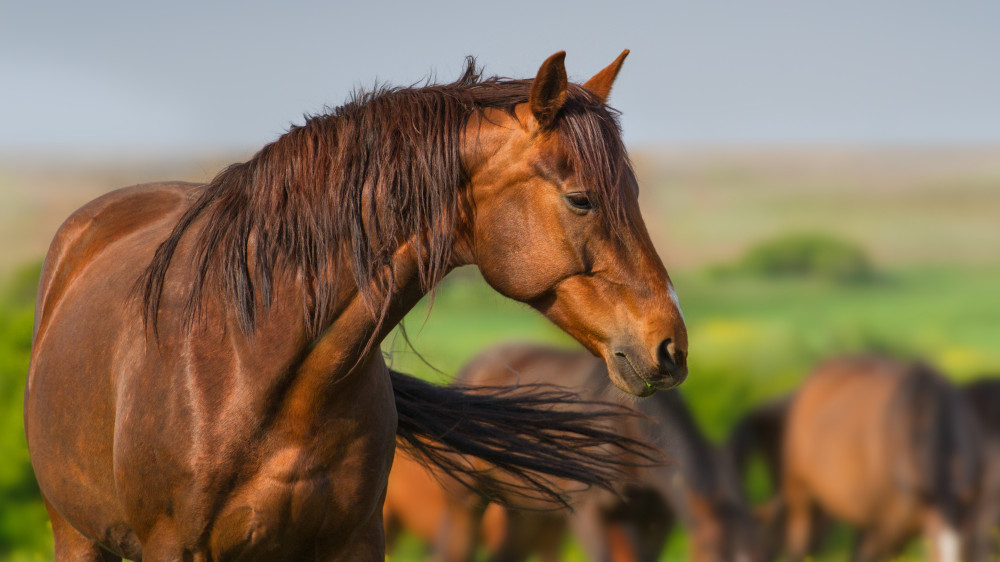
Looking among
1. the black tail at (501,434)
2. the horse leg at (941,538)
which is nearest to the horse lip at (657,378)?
the black tail at (501,434)

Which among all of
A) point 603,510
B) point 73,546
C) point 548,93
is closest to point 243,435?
point 548,93

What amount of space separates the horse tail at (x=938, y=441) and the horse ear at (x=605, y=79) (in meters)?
6.95

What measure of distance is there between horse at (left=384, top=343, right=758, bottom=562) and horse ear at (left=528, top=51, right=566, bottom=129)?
460 centimetres

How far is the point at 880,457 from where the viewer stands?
Result: 9234 mm

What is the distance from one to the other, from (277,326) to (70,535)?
150cm

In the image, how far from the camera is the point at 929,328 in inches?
501

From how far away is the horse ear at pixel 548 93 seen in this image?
7.85 feet

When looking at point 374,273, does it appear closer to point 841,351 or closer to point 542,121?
point 542,121

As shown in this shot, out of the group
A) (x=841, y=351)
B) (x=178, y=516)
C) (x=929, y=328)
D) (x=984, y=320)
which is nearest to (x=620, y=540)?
(x=841, y=351)

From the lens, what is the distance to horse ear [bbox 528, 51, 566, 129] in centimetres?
239

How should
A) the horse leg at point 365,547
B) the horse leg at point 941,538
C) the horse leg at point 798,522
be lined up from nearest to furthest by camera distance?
the horse leg at point 365,547 < the horse leg at point 941,538 < the horse leg at point 798,522

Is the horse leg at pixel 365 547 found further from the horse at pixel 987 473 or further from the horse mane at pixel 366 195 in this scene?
the horse at pixel 987 473

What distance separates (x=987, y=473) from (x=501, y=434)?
6.68 m

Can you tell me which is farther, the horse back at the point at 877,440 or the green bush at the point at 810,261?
the green bush at the point at 810,261
